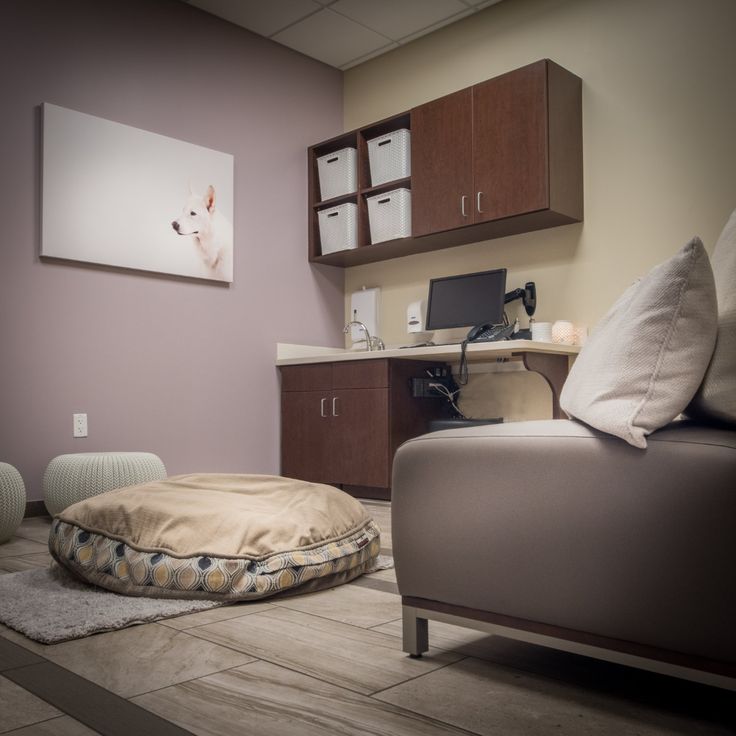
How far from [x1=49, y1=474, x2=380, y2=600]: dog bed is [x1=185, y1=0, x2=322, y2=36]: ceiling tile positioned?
3.14 meters

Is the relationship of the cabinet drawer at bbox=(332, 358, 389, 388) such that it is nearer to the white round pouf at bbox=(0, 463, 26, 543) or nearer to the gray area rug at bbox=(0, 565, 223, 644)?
the white round pouf at bbox=(0, 463, 26, 543)

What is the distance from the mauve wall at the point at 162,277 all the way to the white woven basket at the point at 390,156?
22.7 inches

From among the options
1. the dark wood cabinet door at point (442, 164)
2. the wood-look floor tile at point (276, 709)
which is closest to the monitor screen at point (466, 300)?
the dark wood cabinet door at point (442, 164)

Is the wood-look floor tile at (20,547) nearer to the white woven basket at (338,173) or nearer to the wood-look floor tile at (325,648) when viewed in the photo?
the wood-look floor tile at (325,648)

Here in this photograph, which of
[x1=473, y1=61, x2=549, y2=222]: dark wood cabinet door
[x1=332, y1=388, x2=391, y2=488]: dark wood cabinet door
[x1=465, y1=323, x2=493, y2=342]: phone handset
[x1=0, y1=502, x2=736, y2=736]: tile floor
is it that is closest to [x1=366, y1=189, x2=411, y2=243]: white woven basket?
[x1=473, y1=61, x2=549, y2=222]: dark wood cabinet door

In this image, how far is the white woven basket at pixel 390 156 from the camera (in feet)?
14.4

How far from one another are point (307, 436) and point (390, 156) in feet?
5.61

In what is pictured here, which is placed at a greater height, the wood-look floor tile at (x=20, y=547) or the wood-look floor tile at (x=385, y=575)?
the wood-look floor tile at (x=385, y=575)

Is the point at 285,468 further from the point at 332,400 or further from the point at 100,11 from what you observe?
the point at 100,11

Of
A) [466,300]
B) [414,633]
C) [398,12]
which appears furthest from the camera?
[398,12]

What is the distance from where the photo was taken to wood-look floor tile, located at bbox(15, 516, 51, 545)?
307 cm

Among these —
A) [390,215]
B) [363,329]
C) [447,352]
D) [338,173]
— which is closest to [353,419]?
[447,352]

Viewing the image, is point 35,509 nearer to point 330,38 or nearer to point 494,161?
point 494,161

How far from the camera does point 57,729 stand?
1186 millimetres
